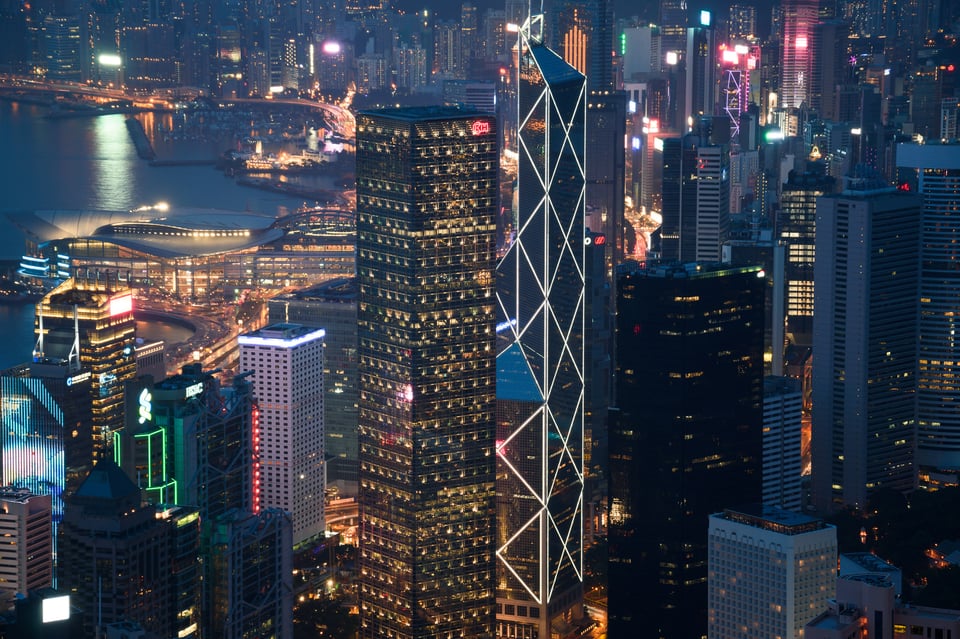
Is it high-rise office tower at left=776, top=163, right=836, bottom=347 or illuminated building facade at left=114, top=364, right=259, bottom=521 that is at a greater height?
high-rise office tower at left=776, top=163, right=836, bottom=347

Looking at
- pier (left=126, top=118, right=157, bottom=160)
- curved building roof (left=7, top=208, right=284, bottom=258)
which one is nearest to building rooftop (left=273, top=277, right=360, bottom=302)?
curved building roof (left=7, top=208, right=284, bottom=258)

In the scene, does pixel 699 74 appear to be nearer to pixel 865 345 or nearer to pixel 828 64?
pixel 828 64

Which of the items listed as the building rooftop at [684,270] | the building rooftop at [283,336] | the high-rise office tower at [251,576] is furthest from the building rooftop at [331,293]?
the high-rise office tower at [251,576]

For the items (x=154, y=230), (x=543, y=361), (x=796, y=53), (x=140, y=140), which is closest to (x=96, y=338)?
(x=543, y=361)

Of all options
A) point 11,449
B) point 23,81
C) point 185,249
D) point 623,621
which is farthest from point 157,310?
point 623,621

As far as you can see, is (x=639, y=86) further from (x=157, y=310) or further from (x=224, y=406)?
(x=224, y=406)

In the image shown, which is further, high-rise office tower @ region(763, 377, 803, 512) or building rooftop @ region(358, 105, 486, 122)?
high-rise office tower @ region(763, 377, 803, 512)

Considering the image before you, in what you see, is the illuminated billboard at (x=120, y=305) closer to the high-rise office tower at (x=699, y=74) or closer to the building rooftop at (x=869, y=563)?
the building rooftop at (x=869, y=563)

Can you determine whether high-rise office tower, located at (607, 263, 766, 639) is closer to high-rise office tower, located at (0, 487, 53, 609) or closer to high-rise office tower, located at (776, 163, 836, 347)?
high-rise office tower, located at (0, 487, 53, 609)
